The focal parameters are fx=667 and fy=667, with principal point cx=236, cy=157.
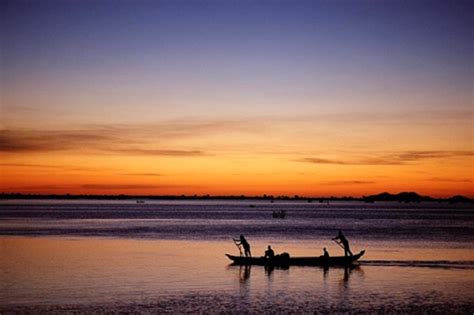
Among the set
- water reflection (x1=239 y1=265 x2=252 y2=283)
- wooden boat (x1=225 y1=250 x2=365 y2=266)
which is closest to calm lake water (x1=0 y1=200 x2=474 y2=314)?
water reflection (x1=239 y1=265 x2=252 y2=283)

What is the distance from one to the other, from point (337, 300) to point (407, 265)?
1222 cm

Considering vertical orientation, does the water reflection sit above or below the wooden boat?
below

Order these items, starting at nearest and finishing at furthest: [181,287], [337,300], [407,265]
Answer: [337,300] < [181,287] < [407,265]

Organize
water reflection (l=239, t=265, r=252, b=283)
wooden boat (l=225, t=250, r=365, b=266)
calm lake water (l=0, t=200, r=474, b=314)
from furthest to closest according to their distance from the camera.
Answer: wooden boat (l=225, t=250, r=365, b=266) → water reflection (l=239, t=265, r=252, b=283) → calm lake water (l=0, t=200, r=474, b=314)

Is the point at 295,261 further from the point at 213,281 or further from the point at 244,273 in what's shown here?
the point at 213,281

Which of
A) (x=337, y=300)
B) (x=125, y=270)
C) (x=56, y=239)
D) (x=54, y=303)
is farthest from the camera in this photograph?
(x=56, y=239)

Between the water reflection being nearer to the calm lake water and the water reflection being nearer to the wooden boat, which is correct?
the calm lake water

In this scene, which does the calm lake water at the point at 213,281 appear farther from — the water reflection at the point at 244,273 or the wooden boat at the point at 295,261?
the wooden boat at the point at 295,261

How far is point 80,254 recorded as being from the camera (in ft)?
139

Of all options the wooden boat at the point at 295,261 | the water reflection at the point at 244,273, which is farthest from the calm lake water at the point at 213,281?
the wooden boat at the point at 295,261

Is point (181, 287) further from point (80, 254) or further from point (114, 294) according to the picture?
point (80, 254)

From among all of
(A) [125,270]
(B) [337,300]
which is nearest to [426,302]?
(B) [337,300]

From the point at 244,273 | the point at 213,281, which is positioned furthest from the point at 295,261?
the point at 213,281

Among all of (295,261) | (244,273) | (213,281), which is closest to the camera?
(213,281)
